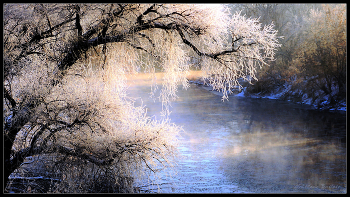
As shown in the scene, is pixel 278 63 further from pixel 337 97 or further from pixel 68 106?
pixel 68 106

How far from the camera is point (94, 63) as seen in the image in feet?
25.3

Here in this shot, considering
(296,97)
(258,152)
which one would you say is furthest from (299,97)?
(258,152)

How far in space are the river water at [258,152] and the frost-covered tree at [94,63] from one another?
1.00 meters

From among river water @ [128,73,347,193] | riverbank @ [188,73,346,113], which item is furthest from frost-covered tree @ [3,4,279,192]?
riverbank @ [188,73,346,113]

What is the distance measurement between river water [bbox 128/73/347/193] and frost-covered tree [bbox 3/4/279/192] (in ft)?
3.29

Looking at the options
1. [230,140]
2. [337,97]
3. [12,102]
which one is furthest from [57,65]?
[337,97]

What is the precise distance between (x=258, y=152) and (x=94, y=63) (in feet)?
23.7

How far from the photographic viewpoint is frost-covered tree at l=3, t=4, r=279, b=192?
640 cm

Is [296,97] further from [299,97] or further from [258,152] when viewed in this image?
[258,152]

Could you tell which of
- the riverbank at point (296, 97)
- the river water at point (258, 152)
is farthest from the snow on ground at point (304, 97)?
the river water at point (258, 152)

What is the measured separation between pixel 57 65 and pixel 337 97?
18881 mm

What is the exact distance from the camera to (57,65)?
6.96 m

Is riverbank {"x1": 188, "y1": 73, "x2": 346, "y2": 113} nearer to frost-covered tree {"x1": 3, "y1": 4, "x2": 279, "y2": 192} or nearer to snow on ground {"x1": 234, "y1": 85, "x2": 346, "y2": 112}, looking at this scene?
snow on ground {"x1": 234, "y1": 85, "x2": 346, "y2": 112}

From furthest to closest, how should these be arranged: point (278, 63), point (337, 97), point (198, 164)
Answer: point (278, 63)
point (337, 97)
point (198, 164)
